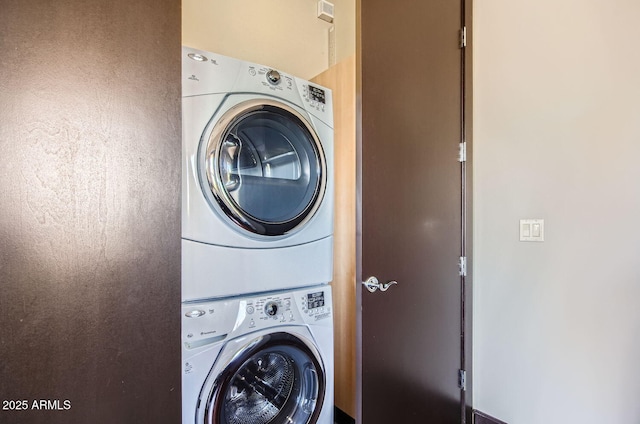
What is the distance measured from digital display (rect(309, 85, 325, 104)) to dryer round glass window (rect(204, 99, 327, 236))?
143mm

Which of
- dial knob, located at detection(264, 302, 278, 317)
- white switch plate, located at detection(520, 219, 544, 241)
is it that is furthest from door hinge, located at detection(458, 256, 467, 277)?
dial knob, located at detection(264, 302, 278, 317)

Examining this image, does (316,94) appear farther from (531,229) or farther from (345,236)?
(531,229)

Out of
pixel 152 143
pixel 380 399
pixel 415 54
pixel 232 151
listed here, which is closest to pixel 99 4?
pixel 152 143

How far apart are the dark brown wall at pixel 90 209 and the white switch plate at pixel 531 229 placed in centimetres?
161

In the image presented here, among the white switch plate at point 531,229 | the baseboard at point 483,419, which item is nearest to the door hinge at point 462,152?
the white switch plate at point 531,229

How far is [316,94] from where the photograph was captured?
1491 millimetres

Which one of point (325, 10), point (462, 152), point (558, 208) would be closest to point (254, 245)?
point (462, 152)

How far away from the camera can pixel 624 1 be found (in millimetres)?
1397

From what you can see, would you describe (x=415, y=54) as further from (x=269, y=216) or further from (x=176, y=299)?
(x=176, y=299)

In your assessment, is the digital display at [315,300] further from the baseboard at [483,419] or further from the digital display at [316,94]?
the baseboard at [483,419]

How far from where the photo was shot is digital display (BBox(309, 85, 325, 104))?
1.47 metres

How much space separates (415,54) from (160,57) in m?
1.20

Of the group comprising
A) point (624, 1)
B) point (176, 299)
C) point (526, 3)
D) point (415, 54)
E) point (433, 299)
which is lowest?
point (433, 299)

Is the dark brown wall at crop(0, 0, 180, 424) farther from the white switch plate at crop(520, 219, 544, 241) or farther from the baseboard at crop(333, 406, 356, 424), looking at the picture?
the white switch plate at crop(520, 219, 544, 241)
